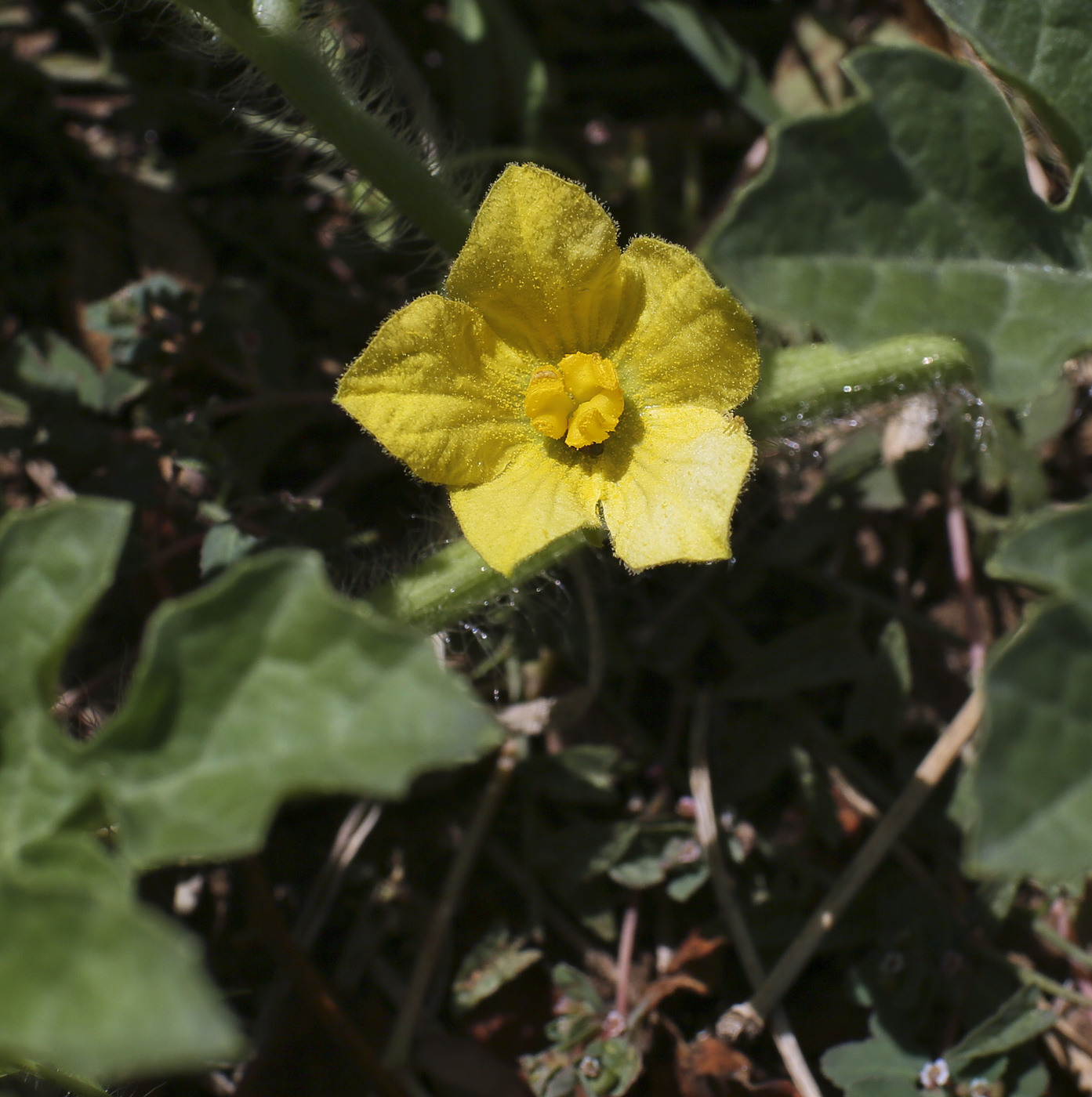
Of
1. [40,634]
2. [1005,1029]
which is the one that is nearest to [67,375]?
[40,634]

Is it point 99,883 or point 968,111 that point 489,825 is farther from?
point 968,111

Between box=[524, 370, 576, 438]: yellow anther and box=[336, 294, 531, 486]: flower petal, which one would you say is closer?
box=[336, 294, 531, 486]: flower petal

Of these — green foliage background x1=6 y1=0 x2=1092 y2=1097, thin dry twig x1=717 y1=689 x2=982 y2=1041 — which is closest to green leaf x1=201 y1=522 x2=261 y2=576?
green foliage background x1=6 y1=0 x2=1092 y2=1097

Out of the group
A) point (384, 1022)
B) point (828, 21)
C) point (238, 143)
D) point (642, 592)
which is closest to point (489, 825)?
point (384, 1022)

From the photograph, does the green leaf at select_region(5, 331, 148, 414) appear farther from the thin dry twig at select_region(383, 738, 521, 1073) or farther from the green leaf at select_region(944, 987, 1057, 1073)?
the green leaf at select_region(944, 987, 1057, 1073)

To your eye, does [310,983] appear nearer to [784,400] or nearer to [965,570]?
[784,400]

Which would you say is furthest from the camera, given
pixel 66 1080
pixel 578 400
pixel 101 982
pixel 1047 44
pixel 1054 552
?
pixel 578 400
